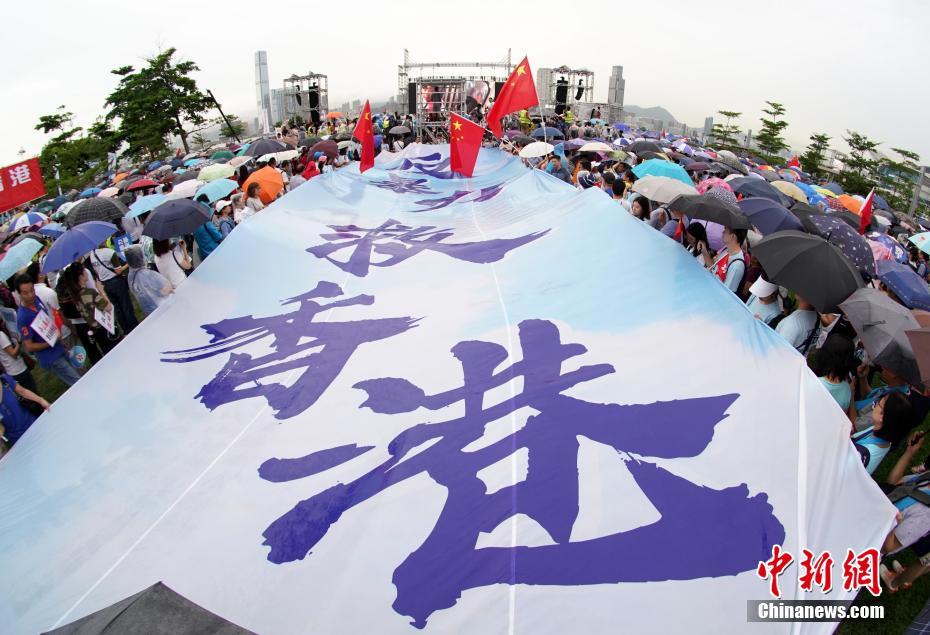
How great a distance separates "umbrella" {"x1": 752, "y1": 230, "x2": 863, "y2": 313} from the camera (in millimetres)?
3051

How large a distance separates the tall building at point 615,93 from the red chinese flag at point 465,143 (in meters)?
29.8

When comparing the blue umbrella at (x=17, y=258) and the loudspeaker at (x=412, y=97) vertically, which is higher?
the loudspeaker at (x=412, y=97)

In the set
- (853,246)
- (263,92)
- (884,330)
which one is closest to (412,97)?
(263,92)

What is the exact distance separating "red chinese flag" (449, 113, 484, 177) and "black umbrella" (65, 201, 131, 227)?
15.0 feet

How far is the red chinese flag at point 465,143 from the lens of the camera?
7.55 meters

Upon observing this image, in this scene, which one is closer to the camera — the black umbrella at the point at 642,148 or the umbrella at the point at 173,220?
the umbrella at the point at 173,220

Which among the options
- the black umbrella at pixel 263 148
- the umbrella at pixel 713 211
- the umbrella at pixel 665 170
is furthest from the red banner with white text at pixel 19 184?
the umbrella at pixel 713 211

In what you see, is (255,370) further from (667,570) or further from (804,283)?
(804,283)

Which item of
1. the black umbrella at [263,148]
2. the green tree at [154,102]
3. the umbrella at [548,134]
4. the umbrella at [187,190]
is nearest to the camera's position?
the umbrella at [187,190]

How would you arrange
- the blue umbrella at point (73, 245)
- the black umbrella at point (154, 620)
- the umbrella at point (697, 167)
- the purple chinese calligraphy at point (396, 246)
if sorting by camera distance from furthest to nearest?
the umbrella at point (697, 167)
the purple chinese calligraphy at point (396, 246)
the blue umbrella at point (73, 245)
the black umbrella at point (154, 620)

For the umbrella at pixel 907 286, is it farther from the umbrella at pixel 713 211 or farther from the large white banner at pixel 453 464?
the large white banner at pixel 453 464

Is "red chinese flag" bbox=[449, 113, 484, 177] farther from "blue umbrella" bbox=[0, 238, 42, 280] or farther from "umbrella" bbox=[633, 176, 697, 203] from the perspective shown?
"blue umbrella" bbox=[0, 238, 42, 280]

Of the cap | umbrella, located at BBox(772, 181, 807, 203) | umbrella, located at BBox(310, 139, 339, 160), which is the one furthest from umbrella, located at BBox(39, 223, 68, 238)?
umbrella, located at BBox(772, 181, 807, 203)

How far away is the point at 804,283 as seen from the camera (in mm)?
3084
